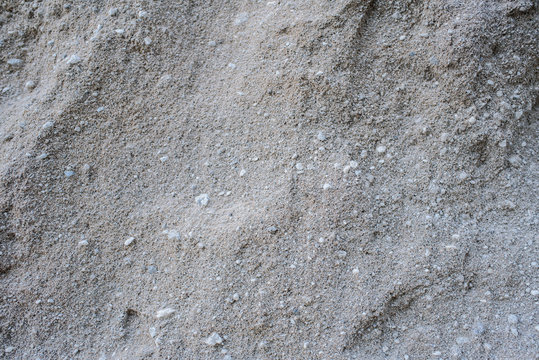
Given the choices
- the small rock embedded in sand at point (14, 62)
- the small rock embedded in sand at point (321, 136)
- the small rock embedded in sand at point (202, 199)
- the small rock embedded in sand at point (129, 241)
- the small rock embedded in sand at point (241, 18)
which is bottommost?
the small rock embedded in sand at point (321, 136)

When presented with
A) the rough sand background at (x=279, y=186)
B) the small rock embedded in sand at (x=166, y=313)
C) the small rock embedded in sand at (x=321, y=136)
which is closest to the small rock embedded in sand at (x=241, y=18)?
the rough sand background at (x=279, y=186)

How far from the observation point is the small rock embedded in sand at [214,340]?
4.57ft

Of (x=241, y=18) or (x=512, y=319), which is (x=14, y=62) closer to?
(x=241, y=18)

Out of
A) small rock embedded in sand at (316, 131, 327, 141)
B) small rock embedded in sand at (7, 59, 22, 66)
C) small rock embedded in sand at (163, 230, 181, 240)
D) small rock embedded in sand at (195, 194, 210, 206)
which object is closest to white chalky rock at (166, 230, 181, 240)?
small rock embedded in sand at (163, 230, 181, 240)

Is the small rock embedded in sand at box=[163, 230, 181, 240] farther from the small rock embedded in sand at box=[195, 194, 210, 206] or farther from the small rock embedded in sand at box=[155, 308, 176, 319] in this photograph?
the small rock embedded in sand at box=[155, 308, 176, 319]

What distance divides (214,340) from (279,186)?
546 mm

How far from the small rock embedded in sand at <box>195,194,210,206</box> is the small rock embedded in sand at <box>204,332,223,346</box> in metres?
0.45

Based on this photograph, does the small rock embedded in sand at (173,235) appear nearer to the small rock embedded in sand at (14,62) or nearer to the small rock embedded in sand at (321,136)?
the small rock embedded in sand at (321,136)

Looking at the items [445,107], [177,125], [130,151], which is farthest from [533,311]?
A: [130,151]

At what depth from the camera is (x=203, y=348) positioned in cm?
140

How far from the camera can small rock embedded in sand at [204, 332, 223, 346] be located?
1.39 m

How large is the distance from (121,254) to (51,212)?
32 cm

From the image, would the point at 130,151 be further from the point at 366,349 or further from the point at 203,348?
Answer: the point at 366,349

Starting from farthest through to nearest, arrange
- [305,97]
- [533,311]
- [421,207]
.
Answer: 1. [305,97]
2. [421,207]
3. [533,311]
